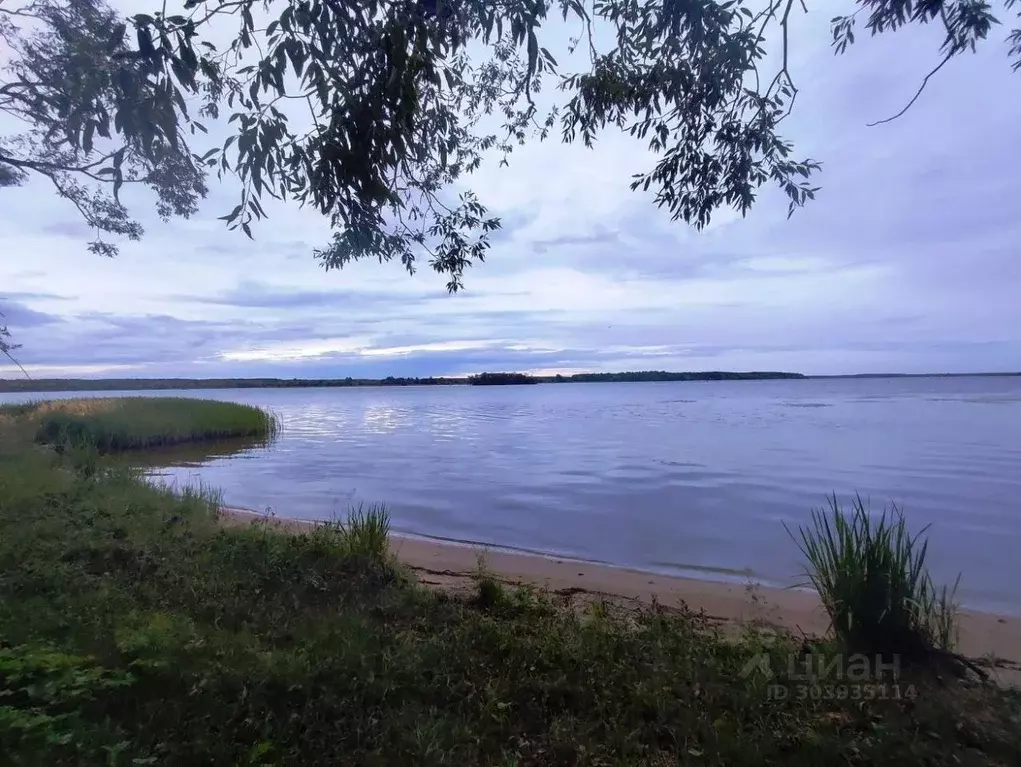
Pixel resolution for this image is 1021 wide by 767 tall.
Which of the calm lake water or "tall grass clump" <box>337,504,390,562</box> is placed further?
the calm lake water

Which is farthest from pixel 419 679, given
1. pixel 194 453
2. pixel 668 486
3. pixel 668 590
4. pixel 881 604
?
pixel 194 453

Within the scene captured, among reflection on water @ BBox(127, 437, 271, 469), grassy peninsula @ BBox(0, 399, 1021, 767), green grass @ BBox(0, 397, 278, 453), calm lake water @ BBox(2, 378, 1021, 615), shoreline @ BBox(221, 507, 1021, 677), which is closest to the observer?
grassy peninsula @ BBox(0, 399, 1021, 767)

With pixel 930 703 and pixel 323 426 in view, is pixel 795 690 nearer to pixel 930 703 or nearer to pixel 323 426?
pixel 930 703

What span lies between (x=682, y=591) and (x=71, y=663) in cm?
613

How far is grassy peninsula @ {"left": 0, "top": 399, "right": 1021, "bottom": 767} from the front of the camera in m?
3.04

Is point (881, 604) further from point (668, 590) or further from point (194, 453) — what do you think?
point (194, 453)

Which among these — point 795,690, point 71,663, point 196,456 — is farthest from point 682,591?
point 196,456

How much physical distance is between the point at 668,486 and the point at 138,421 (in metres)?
20.4

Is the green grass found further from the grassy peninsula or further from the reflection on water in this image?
the grassy peninsula

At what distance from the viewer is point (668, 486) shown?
15195 mm

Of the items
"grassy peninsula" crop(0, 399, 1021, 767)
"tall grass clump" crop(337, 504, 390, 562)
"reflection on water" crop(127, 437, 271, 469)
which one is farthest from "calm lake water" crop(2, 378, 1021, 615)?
"grassy peninsula" crop(0, 399, 1021, 767)

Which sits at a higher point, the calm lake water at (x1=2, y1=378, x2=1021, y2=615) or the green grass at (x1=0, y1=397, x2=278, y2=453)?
the green grass at (x1=0, y1=397, x2=278, y2=453)

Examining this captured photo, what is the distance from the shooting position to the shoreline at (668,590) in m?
5.95

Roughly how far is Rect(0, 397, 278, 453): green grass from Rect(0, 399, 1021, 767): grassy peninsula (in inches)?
731
